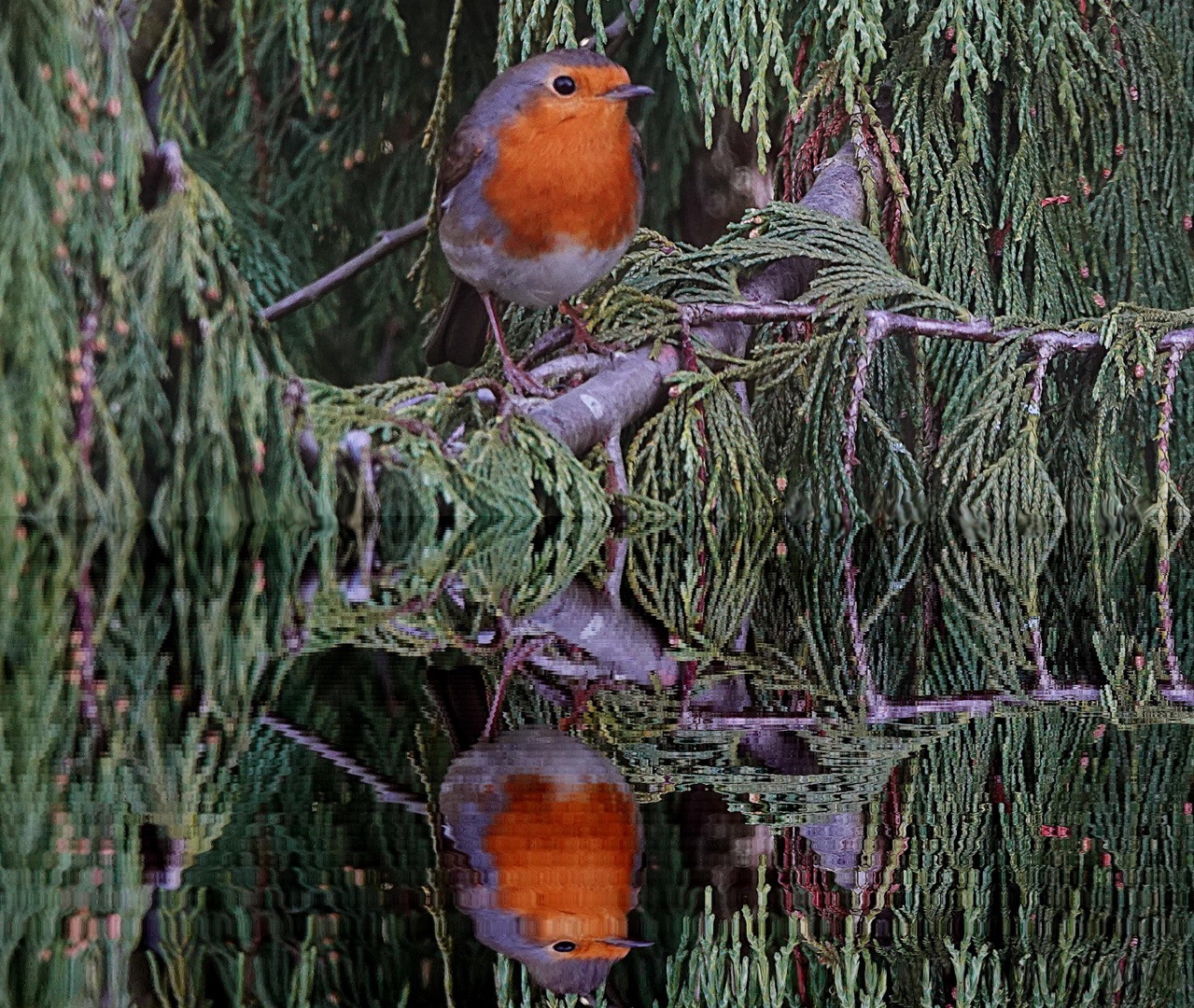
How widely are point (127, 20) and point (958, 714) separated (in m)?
3.39

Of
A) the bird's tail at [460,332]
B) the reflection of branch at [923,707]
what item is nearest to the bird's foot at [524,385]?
the bird's tail at [460,332]

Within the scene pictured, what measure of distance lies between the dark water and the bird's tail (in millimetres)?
1582

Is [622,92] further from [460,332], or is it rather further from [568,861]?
[568,861]

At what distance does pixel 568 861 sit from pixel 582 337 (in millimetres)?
2433

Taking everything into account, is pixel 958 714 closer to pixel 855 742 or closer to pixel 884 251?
pixel 855 742

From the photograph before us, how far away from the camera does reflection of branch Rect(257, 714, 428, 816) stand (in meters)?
1.23

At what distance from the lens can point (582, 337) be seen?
3.42 metres

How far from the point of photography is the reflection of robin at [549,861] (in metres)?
0.99

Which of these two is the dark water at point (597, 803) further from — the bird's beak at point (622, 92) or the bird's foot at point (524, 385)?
the bird's beak at point (622, 92)

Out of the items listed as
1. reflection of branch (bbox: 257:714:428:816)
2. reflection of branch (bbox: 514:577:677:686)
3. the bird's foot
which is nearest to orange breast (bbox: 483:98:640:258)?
the bird's foot

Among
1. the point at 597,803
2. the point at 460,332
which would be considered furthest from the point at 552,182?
the point at 597,803

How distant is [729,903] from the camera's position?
998mm

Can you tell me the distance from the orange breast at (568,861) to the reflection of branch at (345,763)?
81 millimetres

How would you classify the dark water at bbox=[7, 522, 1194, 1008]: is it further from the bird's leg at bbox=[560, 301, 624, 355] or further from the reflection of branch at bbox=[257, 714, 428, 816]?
the bird's leg at bbox=[560, 301, 624, 355]
